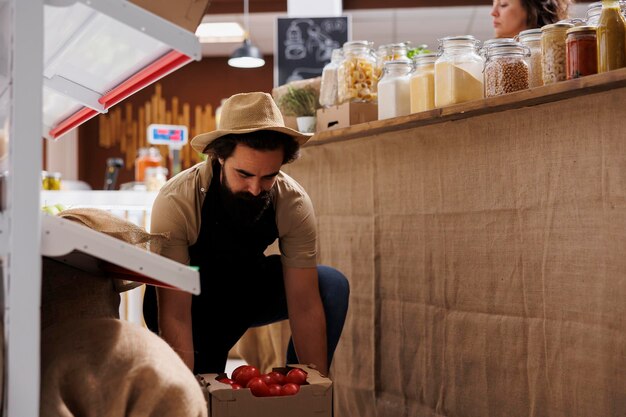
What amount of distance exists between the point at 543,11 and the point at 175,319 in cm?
203

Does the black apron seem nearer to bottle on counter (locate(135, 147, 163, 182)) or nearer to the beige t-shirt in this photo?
the beige t-shirt

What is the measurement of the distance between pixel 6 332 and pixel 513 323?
1.36 m

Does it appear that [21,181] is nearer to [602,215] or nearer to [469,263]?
[602,215]

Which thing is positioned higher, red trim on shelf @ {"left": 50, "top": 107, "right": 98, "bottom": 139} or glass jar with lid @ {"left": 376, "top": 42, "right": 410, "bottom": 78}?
glass jar with lid @ {"left": 376, "top": 42, "right": 410, "bottom": 78}

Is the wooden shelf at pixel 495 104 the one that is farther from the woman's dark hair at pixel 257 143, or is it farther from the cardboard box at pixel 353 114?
the woman's dark hair at pixel 257 143

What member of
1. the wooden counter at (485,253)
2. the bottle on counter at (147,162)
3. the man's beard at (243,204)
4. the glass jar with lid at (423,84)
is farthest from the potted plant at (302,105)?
the bottle on counter at (147,162)

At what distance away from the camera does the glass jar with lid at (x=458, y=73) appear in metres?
2.13

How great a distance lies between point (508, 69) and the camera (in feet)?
6.58

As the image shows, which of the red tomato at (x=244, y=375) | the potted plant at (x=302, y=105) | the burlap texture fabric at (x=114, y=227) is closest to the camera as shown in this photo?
the burlap texture fabric at (x=114, y=227)

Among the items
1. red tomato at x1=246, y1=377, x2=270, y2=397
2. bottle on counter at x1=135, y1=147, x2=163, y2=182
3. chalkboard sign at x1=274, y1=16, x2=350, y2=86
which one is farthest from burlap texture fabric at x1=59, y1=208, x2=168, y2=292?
bottle on counter at x1=135, y1=147, x2=163, y2=182

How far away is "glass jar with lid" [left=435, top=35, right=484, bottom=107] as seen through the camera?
6.99 ft

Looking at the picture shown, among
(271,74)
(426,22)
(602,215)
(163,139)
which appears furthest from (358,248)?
(271,74)

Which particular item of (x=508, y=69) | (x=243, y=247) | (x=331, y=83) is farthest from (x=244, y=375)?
Result: (x=331, y=83)

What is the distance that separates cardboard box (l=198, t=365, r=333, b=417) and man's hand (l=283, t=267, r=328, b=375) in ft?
1.65
